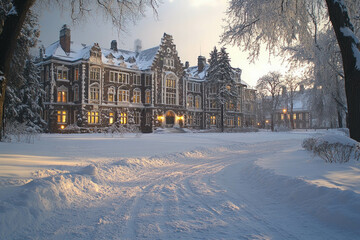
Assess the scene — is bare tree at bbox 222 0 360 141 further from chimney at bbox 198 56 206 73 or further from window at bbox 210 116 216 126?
chimney at bbox 198 56 206 73

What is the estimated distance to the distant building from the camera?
118 ft

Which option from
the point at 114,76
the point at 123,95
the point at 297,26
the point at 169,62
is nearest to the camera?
the point at 297,26

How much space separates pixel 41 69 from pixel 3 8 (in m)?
28.6

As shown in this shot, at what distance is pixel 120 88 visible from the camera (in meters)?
40.0

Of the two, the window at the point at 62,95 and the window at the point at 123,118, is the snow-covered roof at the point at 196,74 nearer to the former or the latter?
the window at the point at 123,118

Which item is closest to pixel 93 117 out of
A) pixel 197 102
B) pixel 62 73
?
pixel 62 73

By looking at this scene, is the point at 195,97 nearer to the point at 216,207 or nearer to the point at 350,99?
the point at 350,99

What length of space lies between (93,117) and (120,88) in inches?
257

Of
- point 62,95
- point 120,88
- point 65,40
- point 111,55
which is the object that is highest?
point 65,40

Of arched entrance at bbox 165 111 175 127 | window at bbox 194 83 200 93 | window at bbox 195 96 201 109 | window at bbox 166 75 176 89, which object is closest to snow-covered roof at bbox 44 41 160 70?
window at bbox 166 75 176 89

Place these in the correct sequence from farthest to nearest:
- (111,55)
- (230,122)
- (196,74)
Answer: (230,122) < (196,74) < (111,55)

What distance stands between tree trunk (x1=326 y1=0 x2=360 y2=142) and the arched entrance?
1405 inches

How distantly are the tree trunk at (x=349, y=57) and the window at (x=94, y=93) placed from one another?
33.0 meters

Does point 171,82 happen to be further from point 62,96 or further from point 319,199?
point 319,199
